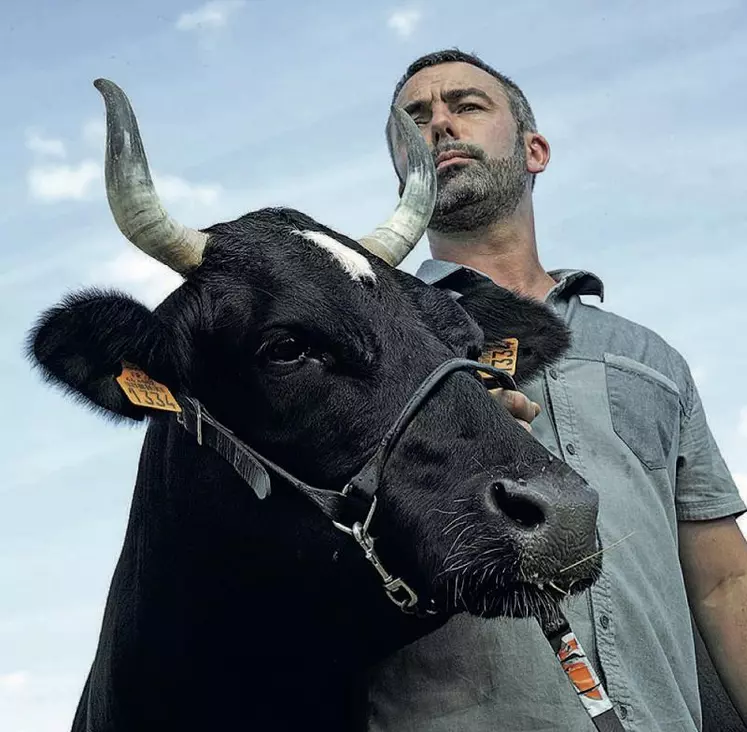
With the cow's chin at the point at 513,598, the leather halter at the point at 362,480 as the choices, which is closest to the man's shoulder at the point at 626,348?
the leather halter at the point at 362,480

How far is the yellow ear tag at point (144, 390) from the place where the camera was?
4.13 meters

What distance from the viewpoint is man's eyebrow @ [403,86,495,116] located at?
235 inches

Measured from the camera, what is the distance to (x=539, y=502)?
11.3 feet

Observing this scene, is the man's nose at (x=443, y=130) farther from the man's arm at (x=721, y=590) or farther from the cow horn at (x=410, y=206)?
the man's arm at (x=721, y=590)

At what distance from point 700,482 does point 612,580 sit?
84 centimetres

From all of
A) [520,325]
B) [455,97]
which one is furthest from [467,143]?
[520,325]

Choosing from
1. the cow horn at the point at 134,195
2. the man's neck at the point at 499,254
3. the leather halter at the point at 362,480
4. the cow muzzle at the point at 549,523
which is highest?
the man's neck at the point at 499,254

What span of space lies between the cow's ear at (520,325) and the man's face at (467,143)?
823 mm

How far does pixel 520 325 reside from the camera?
4766mm

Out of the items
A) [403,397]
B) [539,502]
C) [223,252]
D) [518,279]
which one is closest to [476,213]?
[518,279]

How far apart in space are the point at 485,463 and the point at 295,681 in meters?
1.19

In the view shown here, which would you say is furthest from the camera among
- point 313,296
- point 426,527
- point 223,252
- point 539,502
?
point 223,252

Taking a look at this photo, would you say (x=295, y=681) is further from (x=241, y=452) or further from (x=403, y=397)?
(x=403, y=397)

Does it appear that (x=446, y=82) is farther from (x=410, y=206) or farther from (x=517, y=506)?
(x=517, y=506)
